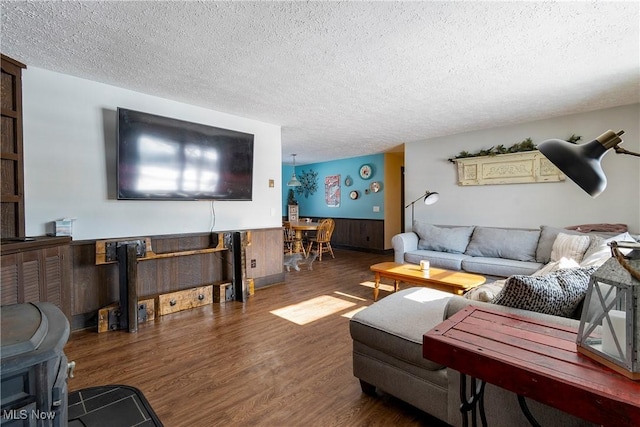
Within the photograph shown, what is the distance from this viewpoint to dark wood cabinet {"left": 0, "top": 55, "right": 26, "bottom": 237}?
2.30 m

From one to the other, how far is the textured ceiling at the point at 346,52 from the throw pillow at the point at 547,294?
1.56 meters

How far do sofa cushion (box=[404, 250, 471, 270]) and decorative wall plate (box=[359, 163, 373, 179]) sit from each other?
2.90 m

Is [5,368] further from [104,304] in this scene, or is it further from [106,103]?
[106,103]

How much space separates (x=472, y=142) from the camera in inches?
188

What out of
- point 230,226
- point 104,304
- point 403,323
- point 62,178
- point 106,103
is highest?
point 106,103

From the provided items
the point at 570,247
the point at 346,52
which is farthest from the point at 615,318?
the point at 570,247

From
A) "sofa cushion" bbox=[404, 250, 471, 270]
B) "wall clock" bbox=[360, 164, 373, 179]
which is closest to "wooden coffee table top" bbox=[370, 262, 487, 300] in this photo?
"sofa cushion" bbox=[404, 250, 471, 270]

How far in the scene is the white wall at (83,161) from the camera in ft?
8.31

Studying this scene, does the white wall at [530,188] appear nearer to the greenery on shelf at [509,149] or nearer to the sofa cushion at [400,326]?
the greenery on shelf at [509,149]

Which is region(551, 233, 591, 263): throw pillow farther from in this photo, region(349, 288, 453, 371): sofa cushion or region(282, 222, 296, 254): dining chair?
region(282, 222, 296, 254): dining chair

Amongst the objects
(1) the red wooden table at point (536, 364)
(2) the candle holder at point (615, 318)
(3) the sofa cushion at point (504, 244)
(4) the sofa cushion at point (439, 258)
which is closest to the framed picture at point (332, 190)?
(4) the sofa cushion at point (439, 258)

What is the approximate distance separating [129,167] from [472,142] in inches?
186

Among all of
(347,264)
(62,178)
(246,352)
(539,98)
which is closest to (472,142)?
(539,98)

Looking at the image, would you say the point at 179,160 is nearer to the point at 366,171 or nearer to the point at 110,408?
the point at 110,408
